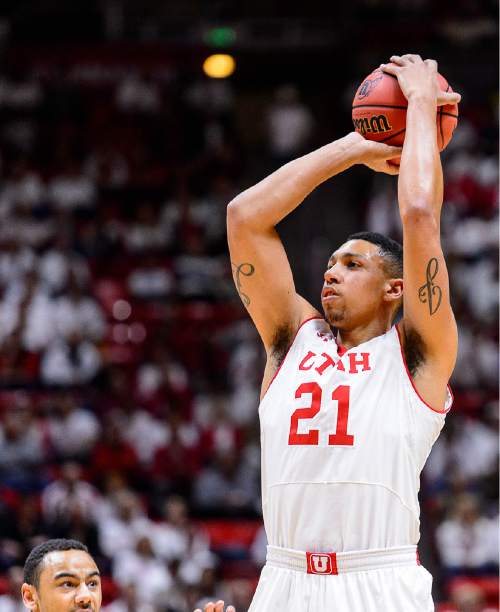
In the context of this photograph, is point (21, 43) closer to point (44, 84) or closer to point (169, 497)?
point (44, 84)

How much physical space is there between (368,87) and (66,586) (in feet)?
8.20

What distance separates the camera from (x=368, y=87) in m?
5.03

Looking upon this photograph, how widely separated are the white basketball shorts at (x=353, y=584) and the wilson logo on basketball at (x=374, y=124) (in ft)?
5.65

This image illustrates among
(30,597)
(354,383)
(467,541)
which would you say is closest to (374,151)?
(354,383)

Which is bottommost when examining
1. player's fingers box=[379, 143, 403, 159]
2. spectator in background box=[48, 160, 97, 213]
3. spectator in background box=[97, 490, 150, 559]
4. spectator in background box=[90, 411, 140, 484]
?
spectator in background box=[97, 490, 150, 559]

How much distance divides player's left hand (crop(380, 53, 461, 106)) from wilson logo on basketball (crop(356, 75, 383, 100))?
0.20ft

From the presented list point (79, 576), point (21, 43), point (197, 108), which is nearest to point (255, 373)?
point (197, 108)

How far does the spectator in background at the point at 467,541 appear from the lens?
12586mm

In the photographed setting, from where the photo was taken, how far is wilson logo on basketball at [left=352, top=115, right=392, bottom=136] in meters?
4.94

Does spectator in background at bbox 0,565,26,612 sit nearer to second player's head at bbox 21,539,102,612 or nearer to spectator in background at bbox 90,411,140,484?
spectator in background at bbox 90,411,140,484

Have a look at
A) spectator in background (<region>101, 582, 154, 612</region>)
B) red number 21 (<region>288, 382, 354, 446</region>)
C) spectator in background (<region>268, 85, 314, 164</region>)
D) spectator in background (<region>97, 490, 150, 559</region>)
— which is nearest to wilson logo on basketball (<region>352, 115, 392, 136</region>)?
red number 21 (<region>288, 382, 354, 446</region>)

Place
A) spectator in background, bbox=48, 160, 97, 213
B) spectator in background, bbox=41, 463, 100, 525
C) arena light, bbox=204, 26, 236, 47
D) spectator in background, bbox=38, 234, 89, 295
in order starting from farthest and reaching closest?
arena light, bbox=204, 26, 236, 47, spectator in background, bbox=48, 160, 97, 213, spectator in background, bbox=38, 234, 89, 295, spectator in background, bbox=41, 463, 100, 525

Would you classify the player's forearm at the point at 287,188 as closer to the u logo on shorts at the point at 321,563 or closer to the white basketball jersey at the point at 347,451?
the white basketball jersey at the point at 347,451

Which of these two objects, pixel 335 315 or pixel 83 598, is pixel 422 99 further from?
pixel 83 598
